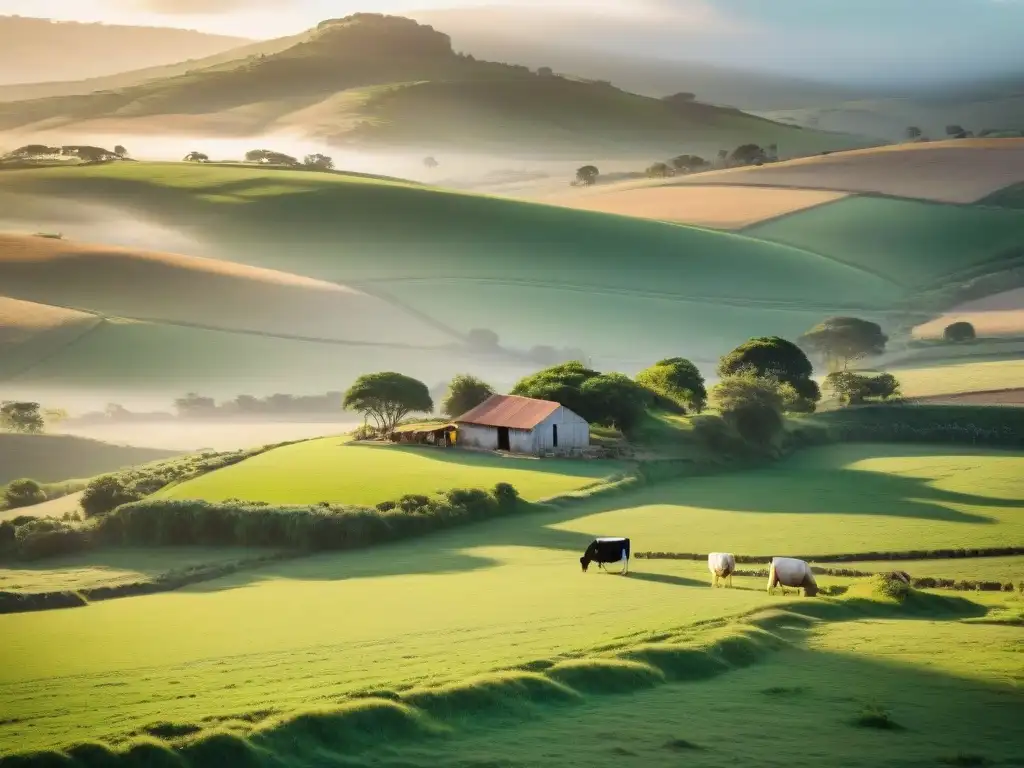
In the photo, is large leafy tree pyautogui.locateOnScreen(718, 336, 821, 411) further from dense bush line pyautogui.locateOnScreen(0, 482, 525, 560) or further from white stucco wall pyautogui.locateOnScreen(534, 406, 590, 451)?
dense bush line pyautogui.locateOnScreen(0, 482, 525, 560)

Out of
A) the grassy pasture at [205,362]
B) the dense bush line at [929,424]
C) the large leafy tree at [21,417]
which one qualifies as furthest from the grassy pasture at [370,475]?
the grassy pasture at [205,362]

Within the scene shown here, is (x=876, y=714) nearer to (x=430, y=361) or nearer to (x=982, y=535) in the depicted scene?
(x=982, y=535)

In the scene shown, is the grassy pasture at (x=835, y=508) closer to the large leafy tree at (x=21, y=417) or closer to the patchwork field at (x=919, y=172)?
the large leafy tree at (x=21, y=417)

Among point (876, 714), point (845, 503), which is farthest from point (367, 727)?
point (845, 503)

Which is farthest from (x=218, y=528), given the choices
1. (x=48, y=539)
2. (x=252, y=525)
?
(x=48, y=539)

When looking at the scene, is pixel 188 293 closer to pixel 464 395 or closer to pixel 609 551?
pixel 464 395

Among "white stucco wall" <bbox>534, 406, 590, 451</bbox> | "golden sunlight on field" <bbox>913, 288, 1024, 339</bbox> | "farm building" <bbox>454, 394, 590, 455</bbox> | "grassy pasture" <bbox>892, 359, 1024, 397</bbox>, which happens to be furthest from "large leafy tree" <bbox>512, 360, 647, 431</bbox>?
"golden sunlight on field" <bbox>913, 288, 1024, 339</bbox>
